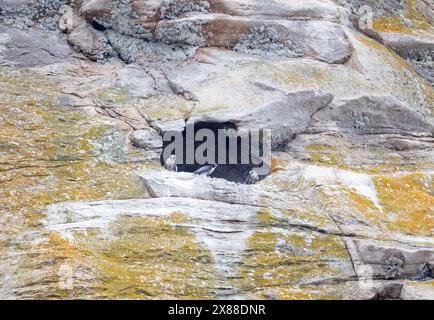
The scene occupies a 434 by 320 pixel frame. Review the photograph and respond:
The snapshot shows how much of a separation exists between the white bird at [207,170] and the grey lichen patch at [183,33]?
4.82m

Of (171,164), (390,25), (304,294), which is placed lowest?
(304,294)

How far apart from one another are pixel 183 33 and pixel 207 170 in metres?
5.28

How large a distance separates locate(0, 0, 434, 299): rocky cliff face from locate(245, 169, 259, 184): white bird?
1.15 feet

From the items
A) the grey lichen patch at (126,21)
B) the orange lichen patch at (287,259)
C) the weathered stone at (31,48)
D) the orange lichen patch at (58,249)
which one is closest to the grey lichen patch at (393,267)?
the orange lichen patch at (287,259)

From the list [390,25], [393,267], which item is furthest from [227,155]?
[390,25]

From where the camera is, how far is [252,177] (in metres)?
19.5

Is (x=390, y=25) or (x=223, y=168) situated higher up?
(x=390, y=25)

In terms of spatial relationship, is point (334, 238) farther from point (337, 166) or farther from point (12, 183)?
point (12, 183)

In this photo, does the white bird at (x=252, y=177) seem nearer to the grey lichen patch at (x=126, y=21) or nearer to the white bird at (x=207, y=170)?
the white bird at (x=207, y=170)

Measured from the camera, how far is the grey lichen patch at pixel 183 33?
74.3 feet

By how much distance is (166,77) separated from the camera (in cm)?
2206

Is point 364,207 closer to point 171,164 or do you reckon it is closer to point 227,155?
point 227,155

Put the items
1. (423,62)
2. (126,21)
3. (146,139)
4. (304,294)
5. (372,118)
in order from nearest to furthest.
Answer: (304,294) → (146,139) → (372,118) → (126,21) → (423,62)
